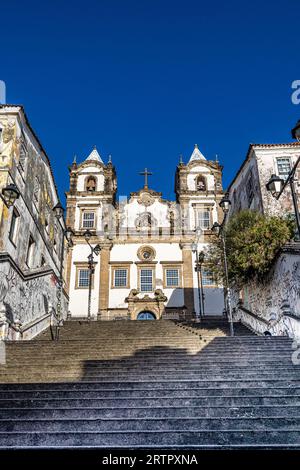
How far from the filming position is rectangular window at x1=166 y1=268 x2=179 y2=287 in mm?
28188

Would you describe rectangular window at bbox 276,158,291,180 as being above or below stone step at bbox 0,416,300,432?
above

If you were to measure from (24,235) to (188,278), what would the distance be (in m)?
13.9

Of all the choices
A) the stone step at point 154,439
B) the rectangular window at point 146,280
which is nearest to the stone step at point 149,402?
the stone step at point 154,439

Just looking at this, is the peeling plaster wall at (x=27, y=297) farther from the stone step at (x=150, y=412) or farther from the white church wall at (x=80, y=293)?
the stone step at (x=150, y=412)

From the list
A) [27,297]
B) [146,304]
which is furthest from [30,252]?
[146,304]

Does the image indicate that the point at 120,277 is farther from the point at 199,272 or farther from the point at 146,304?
the point at 199,272

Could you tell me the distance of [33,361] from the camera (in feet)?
30.8

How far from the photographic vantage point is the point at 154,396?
6926mm

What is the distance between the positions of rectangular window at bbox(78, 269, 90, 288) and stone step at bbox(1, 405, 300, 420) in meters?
21.9

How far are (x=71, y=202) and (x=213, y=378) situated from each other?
1025 inches

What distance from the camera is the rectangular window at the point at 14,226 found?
52.6 ft

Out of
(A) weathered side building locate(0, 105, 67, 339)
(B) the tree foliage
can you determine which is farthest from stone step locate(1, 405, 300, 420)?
(B) the tree foliage

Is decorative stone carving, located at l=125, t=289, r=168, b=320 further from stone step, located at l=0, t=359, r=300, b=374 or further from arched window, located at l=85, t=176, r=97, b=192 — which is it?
stone step, located at l=0, t=359, r=300, b=374
